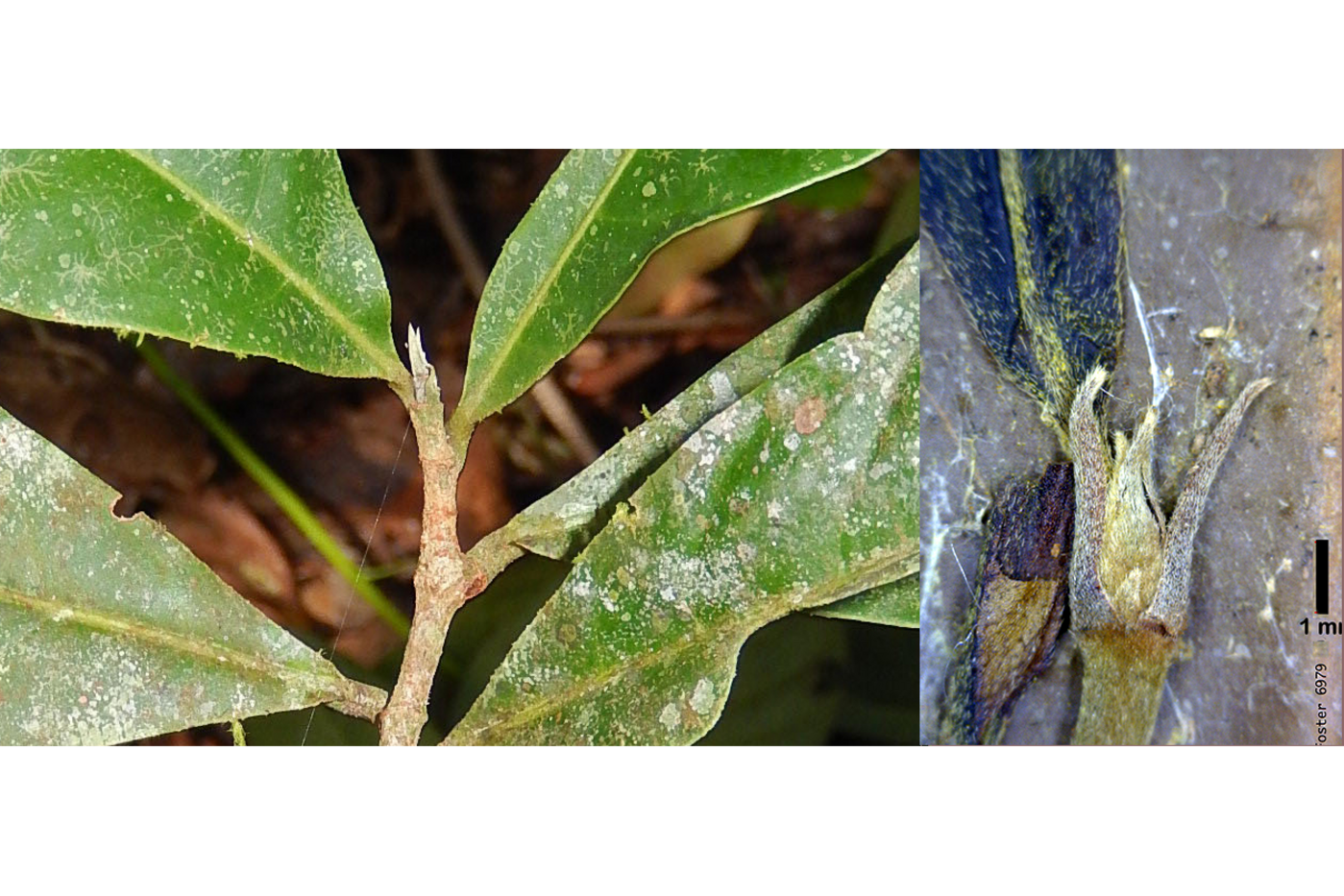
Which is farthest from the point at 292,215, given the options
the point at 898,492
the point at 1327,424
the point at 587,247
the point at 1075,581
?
the point at 1327,424

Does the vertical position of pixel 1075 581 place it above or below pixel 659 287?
below

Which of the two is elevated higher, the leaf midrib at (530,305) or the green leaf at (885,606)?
the leaf midrib at (530,305)

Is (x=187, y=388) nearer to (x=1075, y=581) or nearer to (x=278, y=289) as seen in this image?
(x=278, y=289)

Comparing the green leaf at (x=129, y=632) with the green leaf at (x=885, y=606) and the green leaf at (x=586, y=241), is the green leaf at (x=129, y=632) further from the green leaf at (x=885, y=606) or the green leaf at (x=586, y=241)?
the green leaf at (x=885, y=606)

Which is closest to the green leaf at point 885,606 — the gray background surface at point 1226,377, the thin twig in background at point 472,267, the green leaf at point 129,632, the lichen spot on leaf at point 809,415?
the gray background surface at point 1226,377

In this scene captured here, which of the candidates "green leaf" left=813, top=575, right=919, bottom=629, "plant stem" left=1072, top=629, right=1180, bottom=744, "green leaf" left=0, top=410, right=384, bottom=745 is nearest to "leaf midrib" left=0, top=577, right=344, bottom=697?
"green leaf" left=0, top=410, right=384, bottom=745

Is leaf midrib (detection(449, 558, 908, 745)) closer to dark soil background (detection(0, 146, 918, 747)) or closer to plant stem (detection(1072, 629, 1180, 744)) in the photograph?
dark soil background (detection(0, 146, 918, 747))
